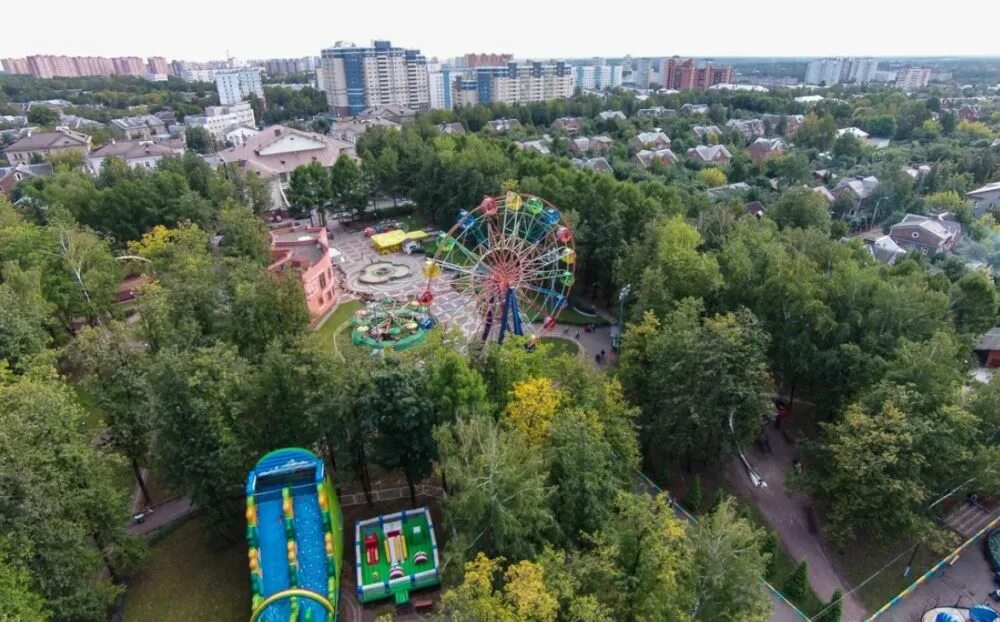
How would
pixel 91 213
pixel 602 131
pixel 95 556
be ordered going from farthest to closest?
pixel 602 131
pixel 91 213
pixel 95 556

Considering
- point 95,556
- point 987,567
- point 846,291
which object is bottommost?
point 987,567

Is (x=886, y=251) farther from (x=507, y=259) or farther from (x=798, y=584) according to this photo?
(x=798, y=584)

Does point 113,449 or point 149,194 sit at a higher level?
point 149,194

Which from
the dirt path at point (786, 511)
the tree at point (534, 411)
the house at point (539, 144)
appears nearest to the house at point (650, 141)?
the house at point (539, 144)

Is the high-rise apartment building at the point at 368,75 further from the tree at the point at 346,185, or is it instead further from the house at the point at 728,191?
the house at the point at 728,191

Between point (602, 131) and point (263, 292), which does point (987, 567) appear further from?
point (602, 131)

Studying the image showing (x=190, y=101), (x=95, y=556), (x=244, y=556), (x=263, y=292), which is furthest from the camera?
(x=190, y=101)

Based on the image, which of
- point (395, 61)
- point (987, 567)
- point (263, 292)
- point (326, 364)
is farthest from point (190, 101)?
point (987, 567)
